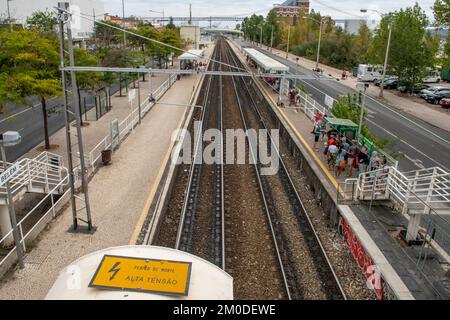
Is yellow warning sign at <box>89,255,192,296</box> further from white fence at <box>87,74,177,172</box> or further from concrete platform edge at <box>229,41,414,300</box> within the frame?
white fence at <box>87,74,177,172</box>

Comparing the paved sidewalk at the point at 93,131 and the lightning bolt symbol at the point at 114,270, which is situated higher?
the lightning bolt symbol at the point at 114,270

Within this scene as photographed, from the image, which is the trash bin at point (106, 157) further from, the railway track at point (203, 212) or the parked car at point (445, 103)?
the parked car at point (445, 103)

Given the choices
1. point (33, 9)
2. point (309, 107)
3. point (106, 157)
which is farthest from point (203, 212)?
point (33, 9)

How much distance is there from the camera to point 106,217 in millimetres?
13148

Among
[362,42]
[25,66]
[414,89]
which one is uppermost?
[362,42]

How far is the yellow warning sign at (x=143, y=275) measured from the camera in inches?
259

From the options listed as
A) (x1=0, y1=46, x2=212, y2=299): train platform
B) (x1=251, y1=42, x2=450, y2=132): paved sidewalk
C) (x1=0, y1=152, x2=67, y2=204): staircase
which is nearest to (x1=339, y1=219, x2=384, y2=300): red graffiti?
(x1=0, y1=46, x2=212, y2=299): train platform

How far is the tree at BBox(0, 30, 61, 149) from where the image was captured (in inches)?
635

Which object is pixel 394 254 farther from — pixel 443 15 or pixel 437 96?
pixel 437 96

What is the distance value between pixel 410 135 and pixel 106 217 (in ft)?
67.2

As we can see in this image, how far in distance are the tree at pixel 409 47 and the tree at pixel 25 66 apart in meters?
31.4

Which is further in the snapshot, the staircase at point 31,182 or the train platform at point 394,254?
the staircase at point 31,182

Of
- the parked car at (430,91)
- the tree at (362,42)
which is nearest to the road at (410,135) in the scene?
the parked car at (430,91)

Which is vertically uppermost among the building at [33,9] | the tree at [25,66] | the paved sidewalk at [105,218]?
the building at [33,9]
